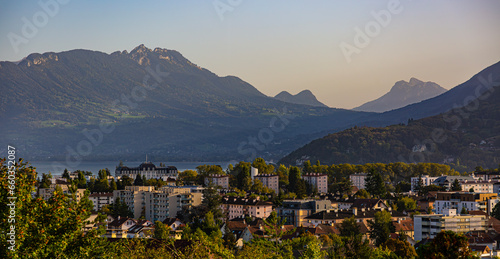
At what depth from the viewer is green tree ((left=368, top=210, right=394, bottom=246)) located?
40.3 metres

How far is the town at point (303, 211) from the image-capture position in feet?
121

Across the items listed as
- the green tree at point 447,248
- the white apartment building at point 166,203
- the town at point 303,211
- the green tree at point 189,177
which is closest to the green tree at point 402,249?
the town at point 303,211

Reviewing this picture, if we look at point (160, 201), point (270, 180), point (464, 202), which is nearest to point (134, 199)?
point (160, 201)

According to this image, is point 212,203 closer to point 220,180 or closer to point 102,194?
point 102,194

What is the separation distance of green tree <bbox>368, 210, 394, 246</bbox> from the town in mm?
63

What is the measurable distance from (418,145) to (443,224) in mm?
117735

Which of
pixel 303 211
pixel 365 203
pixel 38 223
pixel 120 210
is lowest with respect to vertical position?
pixel 303 211

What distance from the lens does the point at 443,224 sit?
4097 cm

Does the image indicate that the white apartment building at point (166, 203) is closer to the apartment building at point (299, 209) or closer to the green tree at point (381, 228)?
the apartment building at point (299, 209)

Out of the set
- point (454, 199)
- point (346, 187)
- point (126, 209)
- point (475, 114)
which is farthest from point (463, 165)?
point (126, 209)

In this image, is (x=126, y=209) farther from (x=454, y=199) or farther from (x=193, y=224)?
(x=454, y=199)

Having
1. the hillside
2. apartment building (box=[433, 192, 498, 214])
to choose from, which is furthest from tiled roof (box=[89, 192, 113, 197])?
the hillside

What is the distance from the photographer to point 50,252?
10508 millimetres

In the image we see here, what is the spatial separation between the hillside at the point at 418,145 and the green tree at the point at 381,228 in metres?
100
